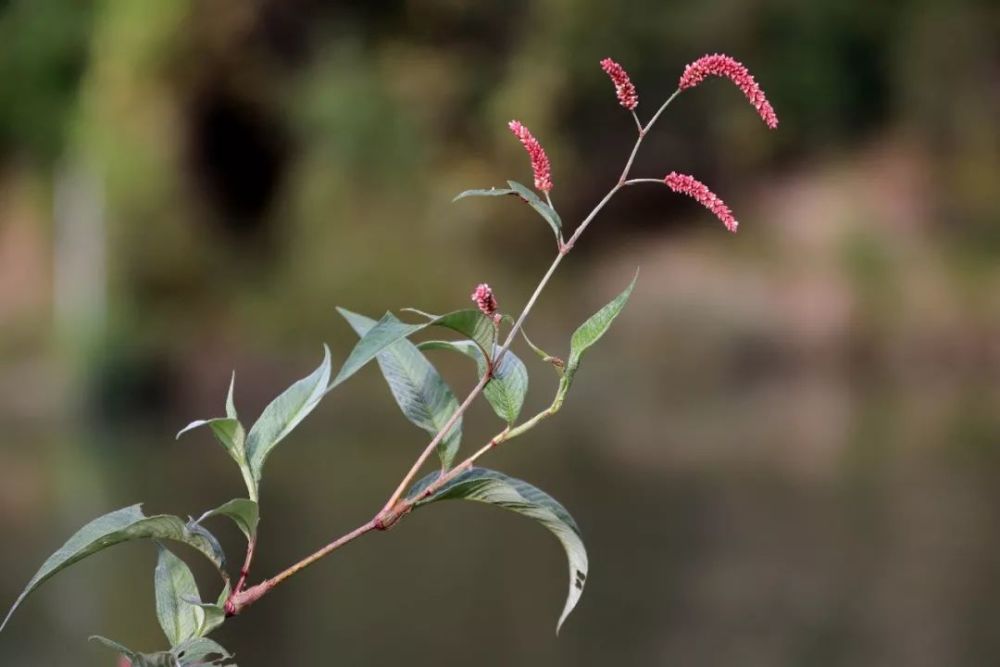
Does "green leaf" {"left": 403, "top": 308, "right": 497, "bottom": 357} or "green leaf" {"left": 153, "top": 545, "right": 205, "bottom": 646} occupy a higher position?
"green leaf" {"left": 403, "top": 308, "right": 497, "bottom": 357}

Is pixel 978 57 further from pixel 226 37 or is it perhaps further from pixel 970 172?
pixel 226 37

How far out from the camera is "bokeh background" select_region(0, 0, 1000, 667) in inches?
88.0

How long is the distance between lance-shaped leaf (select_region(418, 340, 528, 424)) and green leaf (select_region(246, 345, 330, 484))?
22 millimetres

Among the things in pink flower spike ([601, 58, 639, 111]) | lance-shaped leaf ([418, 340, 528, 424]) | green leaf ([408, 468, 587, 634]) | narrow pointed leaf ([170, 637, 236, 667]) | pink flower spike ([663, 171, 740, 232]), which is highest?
pink flower spike ([601, 58, 639, 111])

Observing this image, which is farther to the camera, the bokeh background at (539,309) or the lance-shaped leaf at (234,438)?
the bokeh background at (539,309)

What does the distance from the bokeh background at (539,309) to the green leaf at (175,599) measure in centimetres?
170

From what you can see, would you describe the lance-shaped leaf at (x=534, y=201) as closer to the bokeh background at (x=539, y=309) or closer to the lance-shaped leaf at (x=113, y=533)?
the lance-shaped leaf at (x=113, y=533)

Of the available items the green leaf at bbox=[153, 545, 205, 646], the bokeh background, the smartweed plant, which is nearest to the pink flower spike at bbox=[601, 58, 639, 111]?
the smartweed plant

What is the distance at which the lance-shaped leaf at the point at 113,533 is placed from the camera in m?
0.20

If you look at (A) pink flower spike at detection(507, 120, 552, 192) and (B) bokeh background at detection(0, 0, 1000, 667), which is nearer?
(A) pink flower spike at detection(507, 120, 552, 192)

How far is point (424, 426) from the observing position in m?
0.24

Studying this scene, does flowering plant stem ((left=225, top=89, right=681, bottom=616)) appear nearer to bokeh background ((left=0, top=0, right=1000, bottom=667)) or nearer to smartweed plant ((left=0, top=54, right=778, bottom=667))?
smartweed plant ((left=0, top=54, right=778, bottom=667))

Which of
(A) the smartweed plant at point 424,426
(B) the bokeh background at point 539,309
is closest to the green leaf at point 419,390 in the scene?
(A) the smartweed plant at point 424,426

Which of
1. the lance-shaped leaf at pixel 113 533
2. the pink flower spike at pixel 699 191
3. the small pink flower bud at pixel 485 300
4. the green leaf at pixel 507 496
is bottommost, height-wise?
the green leaf at pixel 507 496
